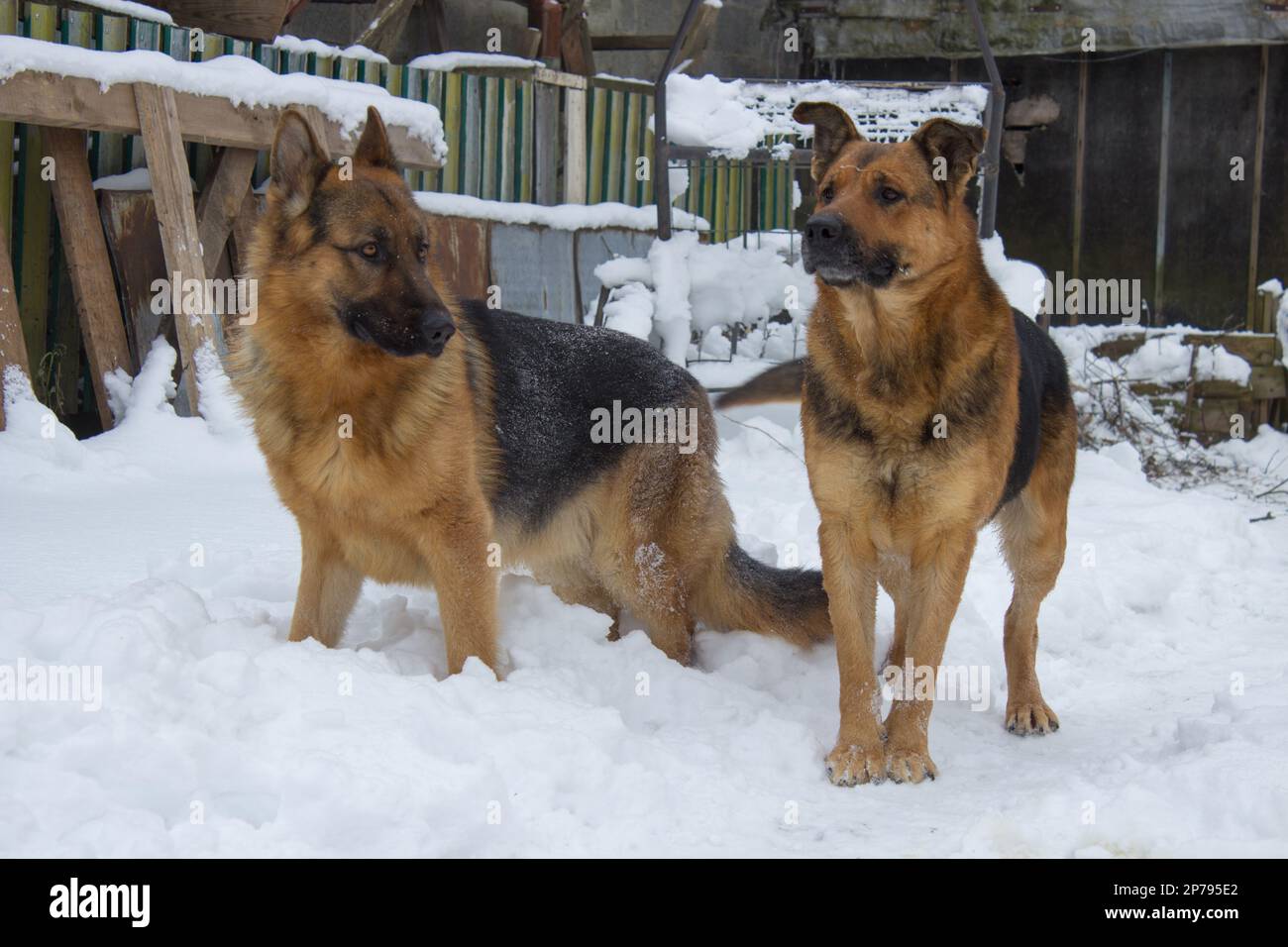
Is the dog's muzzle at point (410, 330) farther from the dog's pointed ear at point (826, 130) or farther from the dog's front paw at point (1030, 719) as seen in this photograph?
the dog's front paw at point (1030, 719)

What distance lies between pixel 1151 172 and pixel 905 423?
1157cm

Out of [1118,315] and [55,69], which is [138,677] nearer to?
[55,69]

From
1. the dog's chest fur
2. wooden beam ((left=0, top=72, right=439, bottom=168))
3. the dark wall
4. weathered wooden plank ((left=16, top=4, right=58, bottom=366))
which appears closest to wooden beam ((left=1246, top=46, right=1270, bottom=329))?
the dark wall

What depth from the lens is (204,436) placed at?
6887 millimetres

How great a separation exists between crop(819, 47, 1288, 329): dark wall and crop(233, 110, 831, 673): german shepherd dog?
10918 millimetres

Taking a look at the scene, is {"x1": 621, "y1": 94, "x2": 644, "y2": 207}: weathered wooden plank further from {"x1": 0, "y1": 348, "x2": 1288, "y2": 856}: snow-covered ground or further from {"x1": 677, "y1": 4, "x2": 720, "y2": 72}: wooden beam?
{"x1": 0, "y1": 348, "x2": 1288, "y2": 856}: snow-covered ground

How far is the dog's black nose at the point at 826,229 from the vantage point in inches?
158

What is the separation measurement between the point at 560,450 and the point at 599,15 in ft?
34.2

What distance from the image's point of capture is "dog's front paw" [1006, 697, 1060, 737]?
4.54 meters

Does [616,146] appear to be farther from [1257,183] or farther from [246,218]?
[1257,183]

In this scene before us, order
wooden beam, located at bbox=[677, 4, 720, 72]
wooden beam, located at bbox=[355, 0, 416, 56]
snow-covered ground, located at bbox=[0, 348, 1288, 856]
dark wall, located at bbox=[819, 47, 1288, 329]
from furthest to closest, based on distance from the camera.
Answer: dark wall, located at bbox=[819, 47, 1288, 329], wooden beam, located at bbox=[677, 4, 720, 72], wooden beam, located at bbox=[355, 0, 416, 56], snow-covered ground, located at bbox=[0, 348, 1288, 856]

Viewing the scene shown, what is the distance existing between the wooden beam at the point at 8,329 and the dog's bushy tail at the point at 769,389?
3.53 meters

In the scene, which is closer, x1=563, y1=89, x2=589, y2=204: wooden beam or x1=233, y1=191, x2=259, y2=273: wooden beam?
x1=233, y1=191, x2=259, y2=273: wooden beam

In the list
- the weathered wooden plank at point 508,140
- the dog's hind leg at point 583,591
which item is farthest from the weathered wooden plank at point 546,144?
the dog's hind leg at point 583,591
